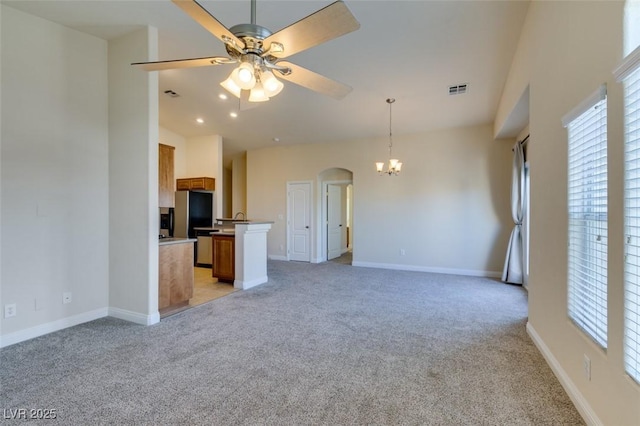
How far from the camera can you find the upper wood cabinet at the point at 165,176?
15.5 feet

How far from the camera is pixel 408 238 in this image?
20.5ft

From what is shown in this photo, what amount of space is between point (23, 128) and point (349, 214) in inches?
337

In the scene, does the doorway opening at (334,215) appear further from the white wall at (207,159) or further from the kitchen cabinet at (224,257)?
the kitchen cabinet at (224,257)

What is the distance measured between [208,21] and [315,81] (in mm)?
795

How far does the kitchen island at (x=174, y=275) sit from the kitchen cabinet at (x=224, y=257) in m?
1.12

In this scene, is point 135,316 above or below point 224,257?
below

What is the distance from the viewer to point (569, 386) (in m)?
1.99

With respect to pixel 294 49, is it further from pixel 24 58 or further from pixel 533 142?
pixel 24 58

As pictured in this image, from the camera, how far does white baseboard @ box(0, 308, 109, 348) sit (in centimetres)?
274

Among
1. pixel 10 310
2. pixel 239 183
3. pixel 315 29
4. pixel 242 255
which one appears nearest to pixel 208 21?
pixel 315 29

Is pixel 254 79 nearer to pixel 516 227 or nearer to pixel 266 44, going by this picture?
pixel 266 44

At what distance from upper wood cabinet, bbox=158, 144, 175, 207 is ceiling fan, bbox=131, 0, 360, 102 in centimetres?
295

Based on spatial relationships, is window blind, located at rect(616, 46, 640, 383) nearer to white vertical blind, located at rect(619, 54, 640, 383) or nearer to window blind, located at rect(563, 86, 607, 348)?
white vertical blind, located at rect(619, 54, 640, 383)

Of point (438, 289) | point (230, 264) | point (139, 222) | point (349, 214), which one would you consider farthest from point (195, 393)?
point (349, 214)
